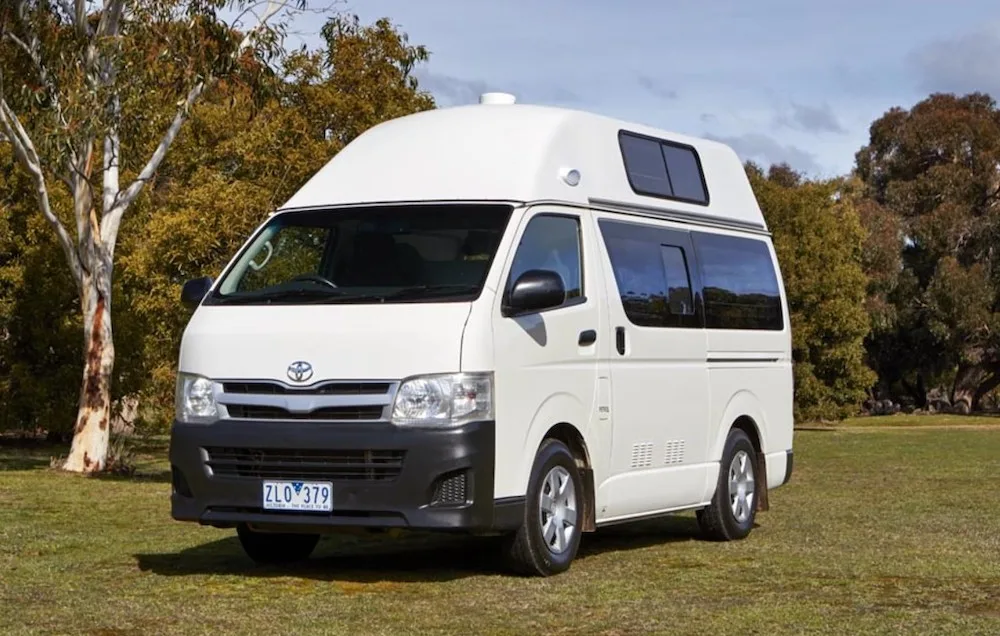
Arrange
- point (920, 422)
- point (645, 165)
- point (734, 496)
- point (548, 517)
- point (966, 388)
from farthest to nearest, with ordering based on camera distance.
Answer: point (966, 388) → point (920, 422) → point (734, 496) → point (645, 165) → point (548, 517)

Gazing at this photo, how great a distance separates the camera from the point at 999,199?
5925cm

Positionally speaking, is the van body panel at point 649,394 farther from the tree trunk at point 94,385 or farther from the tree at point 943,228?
the tree at point 943,228

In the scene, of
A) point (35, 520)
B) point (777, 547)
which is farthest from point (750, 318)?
point (35, 520)

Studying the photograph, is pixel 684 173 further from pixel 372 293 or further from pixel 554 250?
pixel 372 293

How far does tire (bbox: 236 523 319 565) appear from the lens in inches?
420

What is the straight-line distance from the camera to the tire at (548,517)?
9945mm

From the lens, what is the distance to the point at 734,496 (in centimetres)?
1290

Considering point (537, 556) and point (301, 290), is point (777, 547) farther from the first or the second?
point (301, 290)

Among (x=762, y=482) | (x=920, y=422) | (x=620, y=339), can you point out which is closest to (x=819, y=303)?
(x=920, y=422)

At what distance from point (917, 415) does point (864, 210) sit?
762 cm

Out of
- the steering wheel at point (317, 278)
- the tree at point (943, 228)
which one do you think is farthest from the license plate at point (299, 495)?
the tree at point (943, 228)

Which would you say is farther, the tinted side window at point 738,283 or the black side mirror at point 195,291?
the tinted side window at point 738,283

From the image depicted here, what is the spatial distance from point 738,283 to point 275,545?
14.2 ft

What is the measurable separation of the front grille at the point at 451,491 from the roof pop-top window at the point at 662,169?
3.02 m
